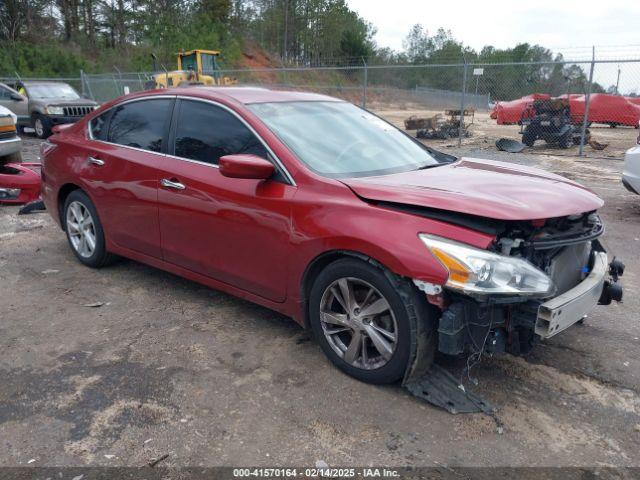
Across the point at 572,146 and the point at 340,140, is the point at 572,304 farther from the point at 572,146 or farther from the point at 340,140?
the point at 572,146

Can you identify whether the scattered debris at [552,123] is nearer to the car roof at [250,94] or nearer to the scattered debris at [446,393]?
the car roof at [250,94]

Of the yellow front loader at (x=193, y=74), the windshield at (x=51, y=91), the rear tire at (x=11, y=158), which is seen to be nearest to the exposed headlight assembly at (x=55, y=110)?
the windshield at (x=51, y=91)

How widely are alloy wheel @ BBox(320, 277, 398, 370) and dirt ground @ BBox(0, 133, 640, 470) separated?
17 centimetres

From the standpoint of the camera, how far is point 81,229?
16.6 feet

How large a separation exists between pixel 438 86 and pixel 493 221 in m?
33.1

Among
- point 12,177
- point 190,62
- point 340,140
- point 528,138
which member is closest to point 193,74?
point 190,62

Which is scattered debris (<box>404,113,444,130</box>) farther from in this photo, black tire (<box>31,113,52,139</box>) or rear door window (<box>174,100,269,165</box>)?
rear door window (<box>174,100,269,165</box>)

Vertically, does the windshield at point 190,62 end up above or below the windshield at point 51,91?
above

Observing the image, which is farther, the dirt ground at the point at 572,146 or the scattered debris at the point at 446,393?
the dirt ground at the point at 572,146

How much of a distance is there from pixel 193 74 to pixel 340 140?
19.4 metres

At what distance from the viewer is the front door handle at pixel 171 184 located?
3926mm

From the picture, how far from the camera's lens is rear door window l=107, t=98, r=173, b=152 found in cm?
427

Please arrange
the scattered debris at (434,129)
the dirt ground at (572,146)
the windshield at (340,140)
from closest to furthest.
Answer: the windshield at (340,140) → the dirt ground at (572,146) → the scattered debris at (434,129)

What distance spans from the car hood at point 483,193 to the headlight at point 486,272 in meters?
0.20
